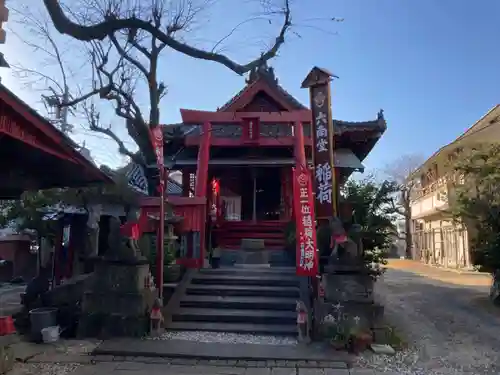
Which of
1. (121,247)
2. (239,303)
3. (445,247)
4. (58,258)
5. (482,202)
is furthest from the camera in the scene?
(445,247)

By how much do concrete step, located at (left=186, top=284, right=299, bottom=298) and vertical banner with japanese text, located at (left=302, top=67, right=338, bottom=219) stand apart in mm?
2103

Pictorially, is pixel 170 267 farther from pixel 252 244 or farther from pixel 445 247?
pixel 445 247

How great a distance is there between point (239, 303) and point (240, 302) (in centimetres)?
3

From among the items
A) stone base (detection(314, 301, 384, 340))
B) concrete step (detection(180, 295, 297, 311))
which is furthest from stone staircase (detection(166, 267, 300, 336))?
stone base (detection(314, 301, 384, 340))

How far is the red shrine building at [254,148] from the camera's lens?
1491 cm

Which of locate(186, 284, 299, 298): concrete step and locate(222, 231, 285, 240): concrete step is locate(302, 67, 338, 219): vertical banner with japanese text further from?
locate(222, 231, 285, 240): concrete step

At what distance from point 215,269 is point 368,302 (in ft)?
16.3

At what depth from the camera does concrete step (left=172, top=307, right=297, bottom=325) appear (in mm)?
9266

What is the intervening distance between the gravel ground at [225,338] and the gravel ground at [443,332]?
1.72 metres

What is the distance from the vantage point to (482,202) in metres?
12.3

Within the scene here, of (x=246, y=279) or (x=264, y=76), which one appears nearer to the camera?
Answer: (x=246, y=279)

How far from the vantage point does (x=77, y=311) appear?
9.48 m

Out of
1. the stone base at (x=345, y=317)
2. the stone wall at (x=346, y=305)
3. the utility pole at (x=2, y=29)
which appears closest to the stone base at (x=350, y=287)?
the stone wall at (x=346, y=305)

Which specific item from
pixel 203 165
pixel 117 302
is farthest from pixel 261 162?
pixel 117 302
